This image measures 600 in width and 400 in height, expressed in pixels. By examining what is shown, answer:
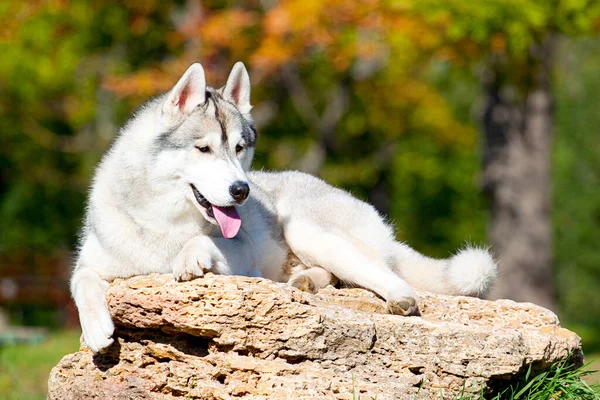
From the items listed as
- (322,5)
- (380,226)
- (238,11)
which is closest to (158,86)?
(238,11)

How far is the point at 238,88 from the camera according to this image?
18.9 feet

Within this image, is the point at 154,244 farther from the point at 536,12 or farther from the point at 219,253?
the point at 536,12

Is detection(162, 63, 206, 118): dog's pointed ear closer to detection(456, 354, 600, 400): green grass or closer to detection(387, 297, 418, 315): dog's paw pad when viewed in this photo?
detection(387, 297, 418, 315): dog's paw pad

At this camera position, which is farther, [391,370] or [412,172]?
[412,172]

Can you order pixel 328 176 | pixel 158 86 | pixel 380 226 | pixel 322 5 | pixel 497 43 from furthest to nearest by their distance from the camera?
pixel 328 176 → pixel 158 86 → pixel 322 5 → pixel 497 43 → pixel 380 226

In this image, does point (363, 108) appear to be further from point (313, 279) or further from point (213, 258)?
point (213, 258)

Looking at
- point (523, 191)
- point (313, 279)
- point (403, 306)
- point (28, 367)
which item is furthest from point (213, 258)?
point (523, 191)

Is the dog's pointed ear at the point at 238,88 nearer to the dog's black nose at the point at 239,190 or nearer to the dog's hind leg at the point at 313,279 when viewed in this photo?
the dog's black nose at the point at 239,190

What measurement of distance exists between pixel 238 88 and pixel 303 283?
1.33 m

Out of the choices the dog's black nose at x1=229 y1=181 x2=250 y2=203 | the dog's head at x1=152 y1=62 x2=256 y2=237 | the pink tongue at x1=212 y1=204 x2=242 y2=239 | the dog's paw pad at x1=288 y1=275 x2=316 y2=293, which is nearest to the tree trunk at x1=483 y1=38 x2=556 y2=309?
the dog's paw pad at x1=288 y1=275 x2=316 y2=293

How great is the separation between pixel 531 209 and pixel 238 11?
6.35 metres

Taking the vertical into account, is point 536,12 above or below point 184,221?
above

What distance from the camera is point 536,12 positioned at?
10.9 m

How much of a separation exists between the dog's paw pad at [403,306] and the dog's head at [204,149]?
3.43 feet
